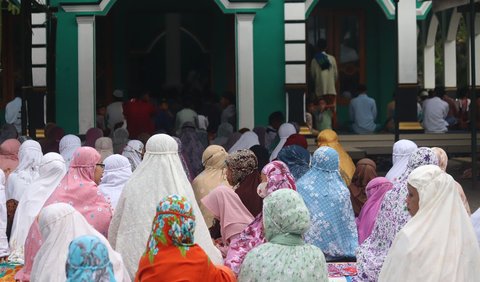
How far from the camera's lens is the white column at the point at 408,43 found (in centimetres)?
1900

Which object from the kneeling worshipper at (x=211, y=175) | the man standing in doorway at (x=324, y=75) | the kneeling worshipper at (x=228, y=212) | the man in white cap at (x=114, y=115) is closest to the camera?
the kneeling worshipper at (x=228, y=212)

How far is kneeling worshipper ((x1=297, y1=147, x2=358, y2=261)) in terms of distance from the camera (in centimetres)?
986

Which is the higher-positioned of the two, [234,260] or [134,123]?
[134,123]

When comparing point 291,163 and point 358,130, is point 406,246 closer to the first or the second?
point 291,163

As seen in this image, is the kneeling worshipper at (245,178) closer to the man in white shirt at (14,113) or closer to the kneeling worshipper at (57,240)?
the kneeling worshipper at (57,240)

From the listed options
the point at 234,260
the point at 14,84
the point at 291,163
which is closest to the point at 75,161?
the point at 234,260

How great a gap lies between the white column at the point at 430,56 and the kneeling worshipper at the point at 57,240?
62.9ft

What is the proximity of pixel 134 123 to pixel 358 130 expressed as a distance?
4217mm

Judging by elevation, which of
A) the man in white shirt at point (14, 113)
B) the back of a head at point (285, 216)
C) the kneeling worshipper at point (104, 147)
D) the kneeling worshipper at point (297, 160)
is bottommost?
the back of a head at point (285, 216)

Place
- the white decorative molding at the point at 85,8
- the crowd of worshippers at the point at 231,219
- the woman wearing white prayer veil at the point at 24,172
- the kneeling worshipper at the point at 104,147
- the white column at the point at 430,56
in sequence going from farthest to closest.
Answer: the white column at the point at 430,56
the white decorative molding at the point at 85,8
the kneeling worshipper at the point at 104,147
the woman wearing white prayer veil at the point at 24,172
the crowd of worshippers at the point at 231,219

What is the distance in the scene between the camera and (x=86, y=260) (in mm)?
5375

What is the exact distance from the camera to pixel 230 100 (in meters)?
20.4

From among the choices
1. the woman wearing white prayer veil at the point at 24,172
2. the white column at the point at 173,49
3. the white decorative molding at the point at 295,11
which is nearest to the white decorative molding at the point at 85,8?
the white decorative molding at the point at 295,11

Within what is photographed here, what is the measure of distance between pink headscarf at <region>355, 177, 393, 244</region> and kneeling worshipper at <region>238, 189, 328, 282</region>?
365 cm
